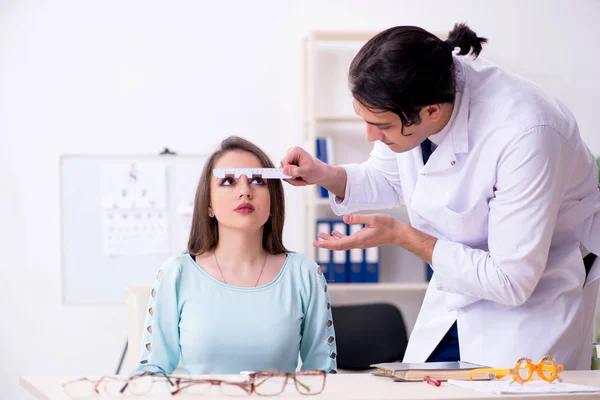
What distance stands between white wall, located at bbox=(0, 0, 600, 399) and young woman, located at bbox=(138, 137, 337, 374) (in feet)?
6.40

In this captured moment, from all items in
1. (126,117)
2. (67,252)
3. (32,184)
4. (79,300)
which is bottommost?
(79,300)

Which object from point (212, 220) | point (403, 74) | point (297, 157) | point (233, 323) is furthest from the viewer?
point (212, 220)

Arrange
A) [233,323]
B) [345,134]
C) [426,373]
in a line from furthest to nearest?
1. [345,134]
2. [233,323]
3. [426,373]

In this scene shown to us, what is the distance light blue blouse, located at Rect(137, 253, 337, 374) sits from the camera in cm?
182

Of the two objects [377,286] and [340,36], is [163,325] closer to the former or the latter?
[377,286]

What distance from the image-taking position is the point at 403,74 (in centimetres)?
152

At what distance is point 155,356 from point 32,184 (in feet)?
7.62

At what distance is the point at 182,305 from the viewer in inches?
74.2

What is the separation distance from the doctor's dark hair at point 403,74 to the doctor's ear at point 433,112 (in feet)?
0.06

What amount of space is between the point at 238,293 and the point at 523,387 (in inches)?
32.1

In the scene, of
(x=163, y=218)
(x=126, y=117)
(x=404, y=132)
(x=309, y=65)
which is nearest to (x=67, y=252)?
(x=163, y=218)

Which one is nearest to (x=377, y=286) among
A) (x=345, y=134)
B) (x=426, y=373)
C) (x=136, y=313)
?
(x=345, y=134)

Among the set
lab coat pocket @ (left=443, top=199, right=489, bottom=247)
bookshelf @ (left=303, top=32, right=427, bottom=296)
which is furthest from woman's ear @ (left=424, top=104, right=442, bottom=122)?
bookshelf @ (left=303, top=32, right=427, bottom=296)

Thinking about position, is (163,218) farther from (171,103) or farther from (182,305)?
(182,305)
